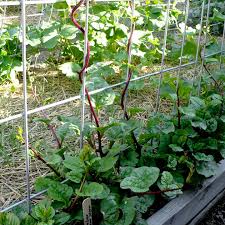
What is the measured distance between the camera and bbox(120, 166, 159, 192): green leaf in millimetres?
1077

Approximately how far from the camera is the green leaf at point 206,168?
1.32 metres

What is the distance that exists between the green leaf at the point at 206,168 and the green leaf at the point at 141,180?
10.5 inches

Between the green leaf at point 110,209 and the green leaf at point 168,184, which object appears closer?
the green leaf at point 110,209

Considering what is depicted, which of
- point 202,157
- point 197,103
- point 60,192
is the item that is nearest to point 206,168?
point 202,157

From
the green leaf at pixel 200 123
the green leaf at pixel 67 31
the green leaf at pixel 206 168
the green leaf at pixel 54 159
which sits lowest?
the green leaf at pixel 206 168

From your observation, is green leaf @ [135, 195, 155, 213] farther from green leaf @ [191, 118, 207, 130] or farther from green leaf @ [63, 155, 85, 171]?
green leaf @ [191, 118, 207, 130]

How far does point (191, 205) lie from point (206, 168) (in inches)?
5.4

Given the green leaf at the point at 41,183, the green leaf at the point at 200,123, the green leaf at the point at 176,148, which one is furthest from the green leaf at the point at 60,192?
the green leaf at the point at 200,123

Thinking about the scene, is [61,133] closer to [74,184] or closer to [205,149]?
[74,184]

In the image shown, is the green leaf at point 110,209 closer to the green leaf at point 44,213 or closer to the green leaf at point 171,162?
the green leaf at point 44,213

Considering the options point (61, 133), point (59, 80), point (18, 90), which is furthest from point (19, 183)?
point (59, 80)

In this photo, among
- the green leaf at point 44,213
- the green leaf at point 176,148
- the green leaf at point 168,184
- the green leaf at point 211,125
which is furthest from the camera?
the green leaf at point 211,125

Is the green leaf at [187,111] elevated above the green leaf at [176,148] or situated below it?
above

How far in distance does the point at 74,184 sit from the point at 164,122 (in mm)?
427
